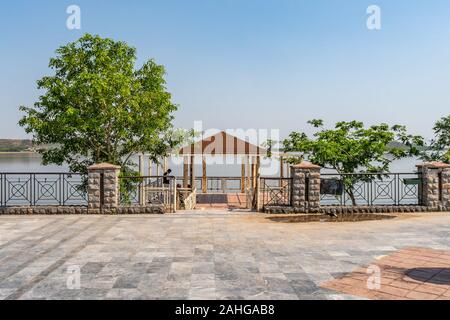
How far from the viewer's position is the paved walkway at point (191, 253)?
5074mm

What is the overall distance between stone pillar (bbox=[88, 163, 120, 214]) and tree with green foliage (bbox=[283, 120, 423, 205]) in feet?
25.1

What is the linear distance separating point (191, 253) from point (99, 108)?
30.0 ft

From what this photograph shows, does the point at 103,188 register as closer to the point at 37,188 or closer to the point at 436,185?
the point at 37,188

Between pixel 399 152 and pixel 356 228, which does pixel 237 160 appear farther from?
pixel 356 228

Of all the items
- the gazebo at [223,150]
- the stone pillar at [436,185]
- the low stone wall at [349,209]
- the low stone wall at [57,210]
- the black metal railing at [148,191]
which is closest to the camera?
the low stone wall at [57,210]

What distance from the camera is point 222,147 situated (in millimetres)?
18094

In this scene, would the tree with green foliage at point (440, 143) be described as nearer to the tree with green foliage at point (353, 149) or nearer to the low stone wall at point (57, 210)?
the tree with green foliage at point (353, 149)

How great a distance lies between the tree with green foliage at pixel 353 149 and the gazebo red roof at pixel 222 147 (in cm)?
220

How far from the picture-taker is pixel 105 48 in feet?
49.1

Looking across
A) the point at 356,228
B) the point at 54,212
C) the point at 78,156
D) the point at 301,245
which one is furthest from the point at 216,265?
the point at 78,156

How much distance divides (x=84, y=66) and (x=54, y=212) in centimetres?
611

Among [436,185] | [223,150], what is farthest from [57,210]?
[436,185]

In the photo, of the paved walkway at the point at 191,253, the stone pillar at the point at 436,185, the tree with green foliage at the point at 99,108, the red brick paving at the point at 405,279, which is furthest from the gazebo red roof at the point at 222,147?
the red brick paving at the point at 405,279
